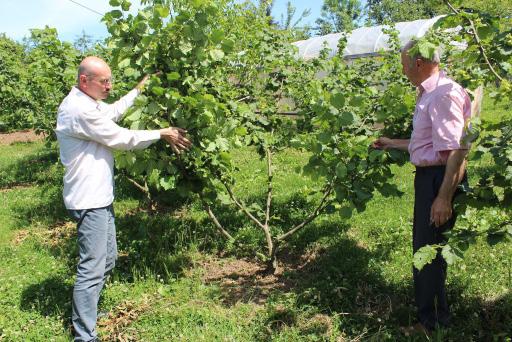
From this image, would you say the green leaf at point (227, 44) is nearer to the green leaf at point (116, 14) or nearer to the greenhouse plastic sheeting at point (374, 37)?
the green leaf at point (116, 14)

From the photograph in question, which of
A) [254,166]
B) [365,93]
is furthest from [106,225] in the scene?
[254,166]

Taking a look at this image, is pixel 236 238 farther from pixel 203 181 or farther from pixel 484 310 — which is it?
pixel 484 310

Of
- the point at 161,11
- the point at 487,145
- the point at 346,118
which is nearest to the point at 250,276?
the point at 346,118

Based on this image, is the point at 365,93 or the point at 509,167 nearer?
the point at 509,167

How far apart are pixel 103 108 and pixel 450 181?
7.72 ft

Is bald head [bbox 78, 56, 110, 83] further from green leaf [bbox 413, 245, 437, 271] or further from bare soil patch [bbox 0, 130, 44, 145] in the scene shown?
bare soil patch [bbox 0, 130, 44, 145]

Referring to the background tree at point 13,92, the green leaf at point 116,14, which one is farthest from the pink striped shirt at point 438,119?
the background tree at point 13,92

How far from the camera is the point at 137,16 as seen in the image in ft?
10.1

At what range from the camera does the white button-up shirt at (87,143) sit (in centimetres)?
300

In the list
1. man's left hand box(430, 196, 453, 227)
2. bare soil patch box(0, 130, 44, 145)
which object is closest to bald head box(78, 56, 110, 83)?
man's left hand box(430, 196, 453, 227)

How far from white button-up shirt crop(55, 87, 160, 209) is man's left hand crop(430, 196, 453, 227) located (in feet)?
6.02

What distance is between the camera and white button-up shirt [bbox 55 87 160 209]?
3000mm

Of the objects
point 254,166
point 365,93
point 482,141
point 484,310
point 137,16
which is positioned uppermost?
point 137,16

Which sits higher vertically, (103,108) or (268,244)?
(103,108)
